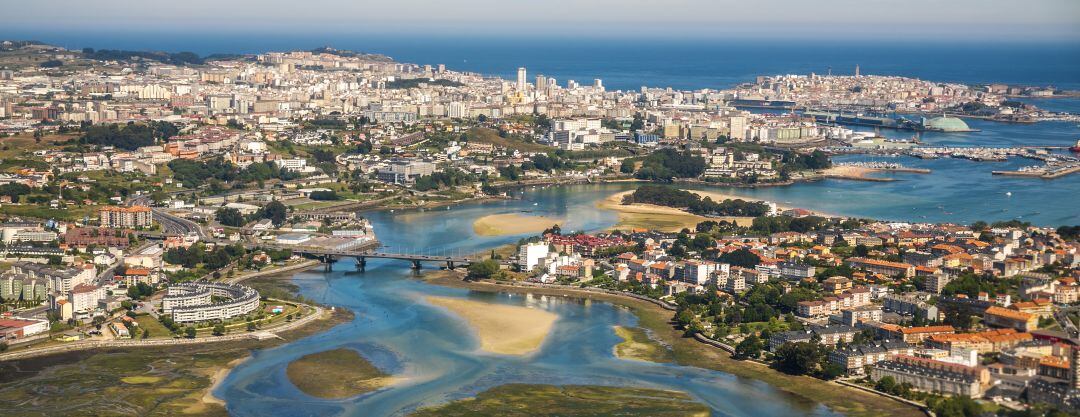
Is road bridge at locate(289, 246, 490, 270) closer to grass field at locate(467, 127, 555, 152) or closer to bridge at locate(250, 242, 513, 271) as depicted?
bridge at locate(250, 242, 513, 271)

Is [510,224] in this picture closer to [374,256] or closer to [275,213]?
[275,213]

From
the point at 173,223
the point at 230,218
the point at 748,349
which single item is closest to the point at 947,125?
the point at 230,218

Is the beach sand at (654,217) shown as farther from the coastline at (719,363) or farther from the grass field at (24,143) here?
the grass field at (24,143)

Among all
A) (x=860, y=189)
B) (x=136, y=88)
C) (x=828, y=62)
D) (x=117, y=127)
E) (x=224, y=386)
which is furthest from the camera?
(x=828, y=62)

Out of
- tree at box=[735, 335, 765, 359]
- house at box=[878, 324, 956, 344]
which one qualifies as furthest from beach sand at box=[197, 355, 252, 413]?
house at box=[878, 324, 956, 344]

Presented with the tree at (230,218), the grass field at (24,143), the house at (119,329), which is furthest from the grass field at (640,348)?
the grass field at (24,143)

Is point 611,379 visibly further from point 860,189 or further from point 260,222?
point 860,189

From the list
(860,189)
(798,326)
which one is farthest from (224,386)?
(860,189)
